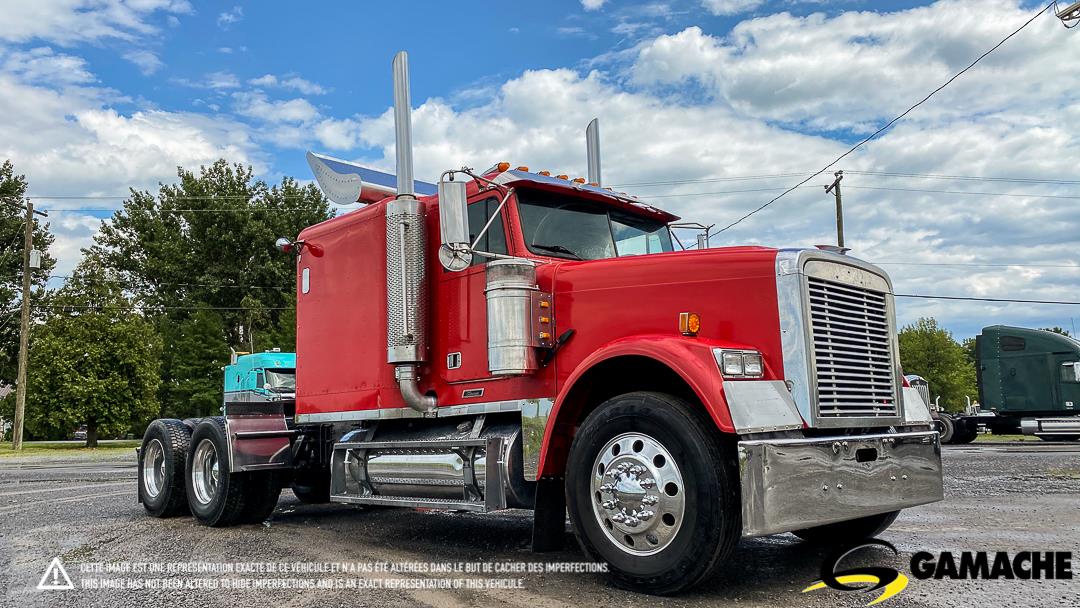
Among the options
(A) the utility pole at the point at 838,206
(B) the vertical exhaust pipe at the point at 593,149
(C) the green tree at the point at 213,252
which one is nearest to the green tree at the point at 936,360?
(A) the utility pole at the point at 838,206

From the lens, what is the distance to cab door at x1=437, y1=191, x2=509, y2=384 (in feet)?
20.7

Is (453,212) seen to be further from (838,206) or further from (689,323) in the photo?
(838,206)

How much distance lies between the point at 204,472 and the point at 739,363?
6.22 m

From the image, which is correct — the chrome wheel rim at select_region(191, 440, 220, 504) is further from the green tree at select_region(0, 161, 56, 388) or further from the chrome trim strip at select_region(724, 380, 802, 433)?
the green tree at select_region(0, 161, 56, 388)

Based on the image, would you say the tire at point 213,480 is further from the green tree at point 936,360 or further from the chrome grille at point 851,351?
the green tree at point 936,360

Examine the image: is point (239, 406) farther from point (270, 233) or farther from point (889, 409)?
point (270, 233)

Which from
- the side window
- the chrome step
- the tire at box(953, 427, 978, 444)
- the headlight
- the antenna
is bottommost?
the tire at box(953, 427, 978, 444)

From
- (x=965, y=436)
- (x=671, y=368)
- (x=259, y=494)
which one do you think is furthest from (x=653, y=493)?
(x=965, y=436)

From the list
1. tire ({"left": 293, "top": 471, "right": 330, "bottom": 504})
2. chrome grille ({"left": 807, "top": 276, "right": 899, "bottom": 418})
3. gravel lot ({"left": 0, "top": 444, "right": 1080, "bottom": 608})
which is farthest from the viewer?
tire ({"left": 293, "top": 471, "right": 330, "bottom": 504})

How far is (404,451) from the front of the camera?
21.4 ft

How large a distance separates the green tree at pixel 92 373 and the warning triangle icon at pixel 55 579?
3226 centimetres

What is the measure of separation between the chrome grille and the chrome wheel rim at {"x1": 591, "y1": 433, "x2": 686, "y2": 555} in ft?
3.29

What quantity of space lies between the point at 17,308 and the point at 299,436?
146ft

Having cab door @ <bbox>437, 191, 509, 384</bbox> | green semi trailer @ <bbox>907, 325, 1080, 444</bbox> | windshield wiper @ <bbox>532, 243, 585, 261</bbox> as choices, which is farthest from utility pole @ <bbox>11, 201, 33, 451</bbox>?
windshield wiper @ <bbox>532, 243, 585, 261</bbox>
